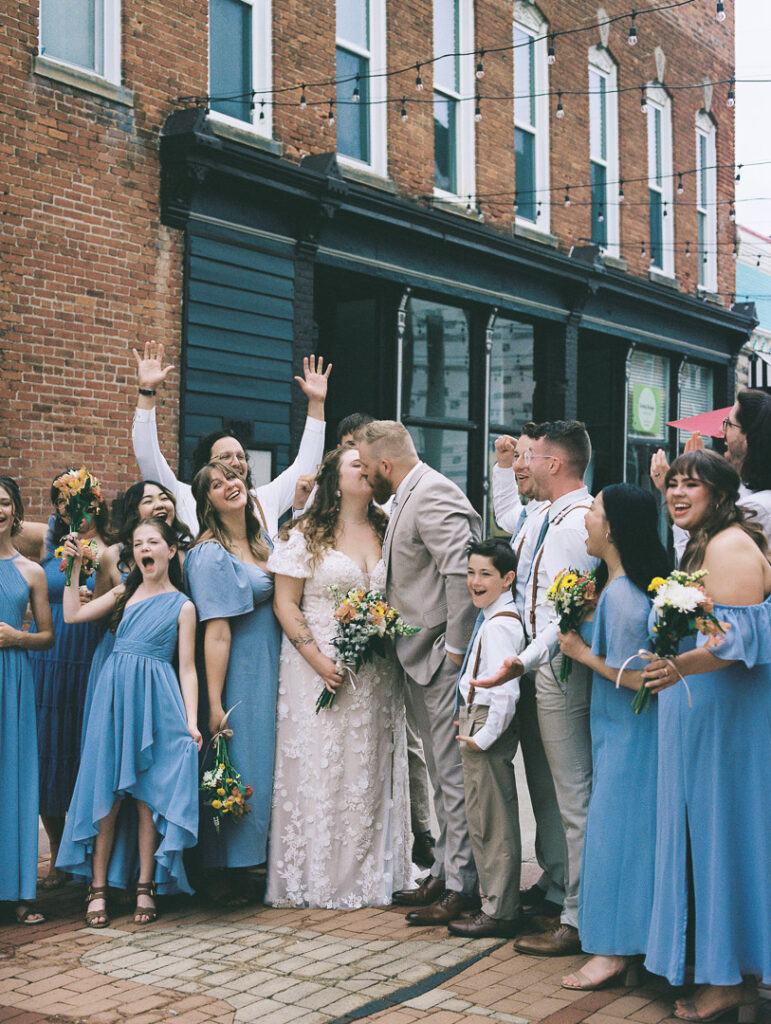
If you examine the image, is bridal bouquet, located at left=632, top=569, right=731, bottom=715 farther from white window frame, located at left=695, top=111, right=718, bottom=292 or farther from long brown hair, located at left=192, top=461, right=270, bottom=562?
white window frame, located at left=695, top=111, right=718, bottom=292

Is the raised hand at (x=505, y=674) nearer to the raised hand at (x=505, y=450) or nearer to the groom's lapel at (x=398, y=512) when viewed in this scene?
the groom's lapel at (x=398, y=512)

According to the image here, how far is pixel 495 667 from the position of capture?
504cm

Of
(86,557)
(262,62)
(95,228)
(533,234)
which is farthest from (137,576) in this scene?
(533,234)

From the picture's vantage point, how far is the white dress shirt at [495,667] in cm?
502

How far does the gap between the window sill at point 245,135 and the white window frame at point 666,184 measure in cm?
874

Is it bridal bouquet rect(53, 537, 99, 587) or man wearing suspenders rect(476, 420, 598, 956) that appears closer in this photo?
man wearing suspenders rect(476, 420, 598, 956)

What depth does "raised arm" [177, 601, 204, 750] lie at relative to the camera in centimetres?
552

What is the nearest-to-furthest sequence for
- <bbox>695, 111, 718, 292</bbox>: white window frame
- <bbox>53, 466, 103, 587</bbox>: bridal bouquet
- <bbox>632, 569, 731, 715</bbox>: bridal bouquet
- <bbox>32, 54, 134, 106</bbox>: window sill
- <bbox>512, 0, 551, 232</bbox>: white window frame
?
<bbox>632, 569, 731, 715</bbox>: bridal bouquet, <bbox>53, 466, 103, 587</bbox>: bridal bouquet, <bbox>32, 54, 134, 106</bbox>: window sill, <bbox>512, 0, 551, 232</bbox>: white window frame, <bbox>695, 111, 718, 292</bbox>: white window frame

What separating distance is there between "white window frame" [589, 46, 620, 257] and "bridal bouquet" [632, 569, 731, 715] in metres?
13.6

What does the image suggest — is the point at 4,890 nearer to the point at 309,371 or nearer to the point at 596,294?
the point at 309,371

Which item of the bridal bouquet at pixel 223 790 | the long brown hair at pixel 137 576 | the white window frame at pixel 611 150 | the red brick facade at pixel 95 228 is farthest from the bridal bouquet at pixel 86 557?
the white window frame at pixel 611 150

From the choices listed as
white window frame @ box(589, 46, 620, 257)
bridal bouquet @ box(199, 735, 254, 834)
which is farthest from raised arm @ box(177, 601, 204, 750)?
white window frame @ box(589, 46, 620, 257)

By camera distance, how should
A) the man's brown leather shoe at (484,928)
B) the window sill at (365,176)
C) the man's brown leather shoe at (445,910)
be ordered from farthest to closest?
the window sill at (365,176)
the man's brown leather shoe at (445,910)
the man's brown leather shoe at (484,928)

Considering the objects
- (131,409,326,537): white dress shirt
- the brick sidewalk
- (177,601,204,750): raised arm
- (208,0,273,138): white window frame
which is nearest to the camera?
the brick sidewalk
